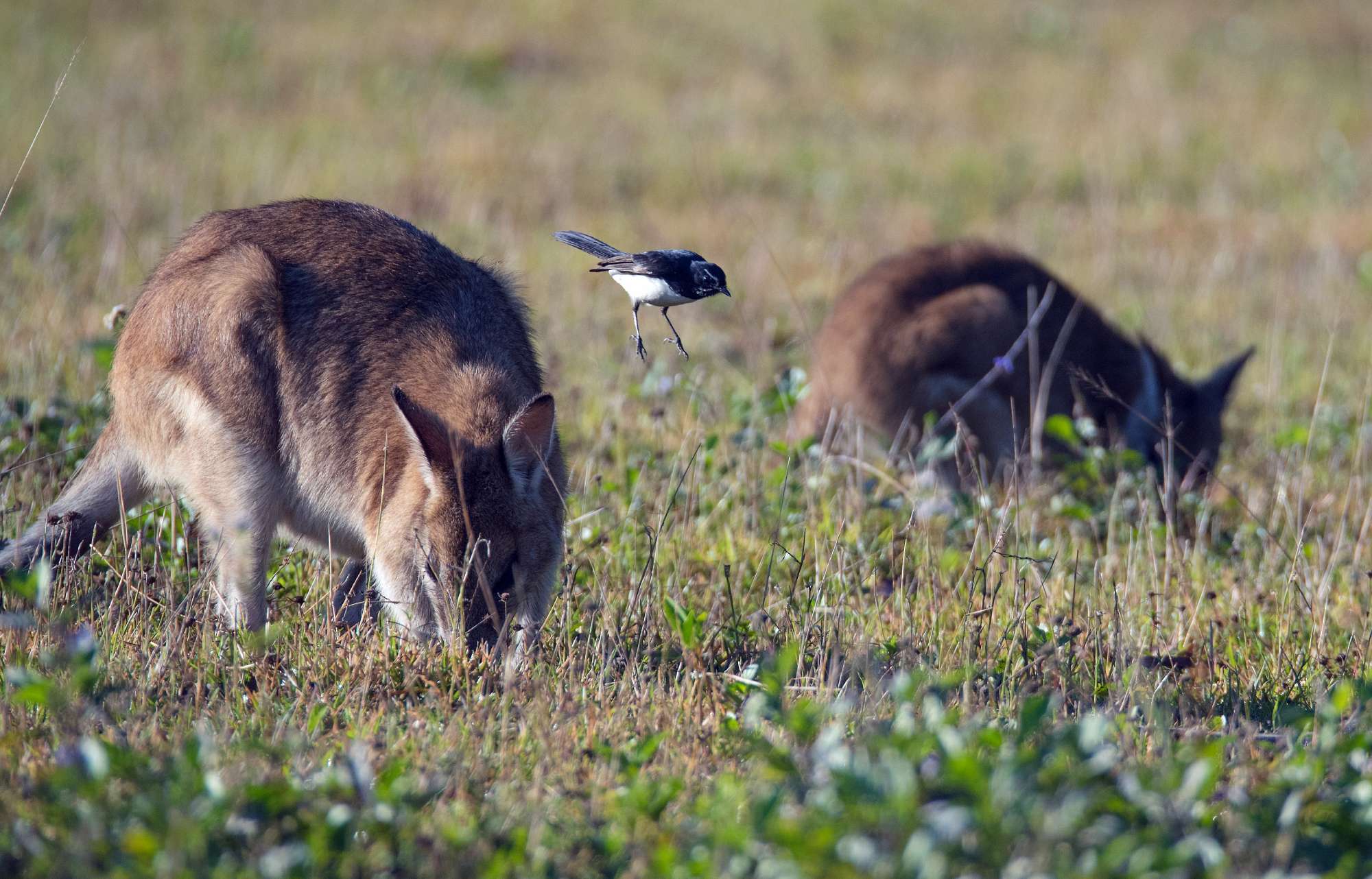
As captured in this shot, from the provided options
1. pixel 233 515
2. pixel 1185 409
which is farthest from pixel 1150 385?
pixel 233 515

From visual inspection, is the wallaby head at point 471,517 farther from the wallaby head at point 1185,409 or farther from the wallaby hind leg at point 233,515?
the wallaby head at point 1185,409

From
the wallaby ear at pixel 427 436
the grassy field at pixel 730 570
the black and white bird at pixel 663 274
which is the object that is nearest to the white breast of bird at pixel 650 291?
the black and white bird at pixel 663 274

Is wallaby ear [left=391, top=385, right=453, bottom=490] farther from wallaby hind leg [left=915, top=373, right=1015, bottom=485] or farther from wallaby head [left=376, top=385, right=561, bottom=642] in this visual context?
wallaby hind leg [left=915, top=373, right=1015, bottom=485]

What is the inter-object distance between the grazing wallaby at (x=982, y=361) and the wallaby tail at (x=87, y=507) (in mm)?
2955

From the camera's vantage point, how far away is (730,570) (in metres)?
4.74

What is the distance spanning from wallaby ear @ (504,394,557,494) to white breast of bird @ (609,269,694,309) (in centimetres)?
44

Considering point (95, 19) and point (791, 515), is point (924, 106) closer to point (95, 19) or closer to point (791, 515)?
point (95, 19)

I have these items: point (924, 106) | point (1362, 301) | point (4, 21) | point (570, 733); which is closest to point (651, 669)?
point (570, 733)

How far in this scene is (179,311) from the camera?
404cm

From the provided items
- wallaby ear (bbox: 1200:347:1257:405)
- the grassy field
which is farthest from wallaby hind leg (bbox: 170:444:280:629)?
wallaby ear (bbox: 1200:347:1257:405)

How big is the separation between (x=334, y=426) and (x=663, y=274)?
139 centimetres

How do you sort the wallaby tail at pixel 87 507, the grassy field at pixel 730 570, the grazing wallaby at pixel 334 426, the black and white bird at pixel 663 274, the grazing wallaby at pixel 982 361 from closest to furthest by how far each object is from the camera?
1. the grassy field at pixel 730 570
2. the black and white bird at pixel 663 274
3. the grazing wallaby at pixel 334 426
4. the wallaby tail at pixel 87 507
5. the grazing wallaby at pixel 982 361

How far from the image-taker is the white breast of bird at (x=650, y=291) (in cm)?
314

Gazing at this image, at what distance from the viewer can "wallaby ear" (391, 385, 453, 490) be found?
11.6ft
